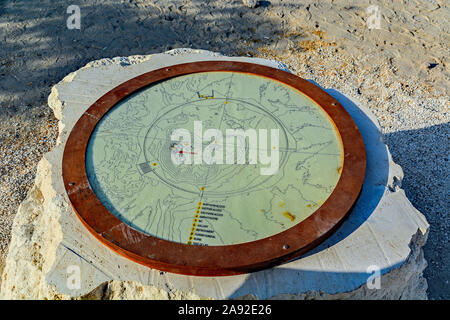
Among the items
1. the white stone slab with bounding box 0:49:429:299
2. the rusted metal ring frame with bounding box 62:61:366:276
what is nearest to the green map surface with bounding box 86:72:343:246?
the rusted metal ring frame with bounding box 62:61:366:276

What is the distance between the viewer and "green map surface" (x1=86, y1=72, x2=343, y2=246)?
3.15 meters

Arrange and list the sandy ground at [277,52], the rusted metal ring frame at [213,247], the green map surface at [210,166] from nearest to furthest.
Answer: the rusted metal ring frame at [213,247]
the green map surface at [210,166]
the sandy ground at [277,52]

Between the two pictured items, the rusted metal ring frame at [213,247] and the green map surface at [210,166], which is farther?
the green map surface at [210,166]

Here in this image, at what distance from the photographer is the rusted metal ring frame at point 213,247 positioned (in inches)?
114

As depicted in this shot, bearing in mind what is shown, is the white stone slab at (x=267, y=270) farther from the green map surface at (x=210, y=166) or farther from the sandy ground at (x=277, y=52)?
the sandy ground at (x=277, y=52)

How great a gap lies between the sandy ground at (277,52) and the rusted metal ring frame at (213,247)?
5.81ft

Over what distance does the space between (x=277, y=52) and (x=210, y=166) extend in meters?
3.71

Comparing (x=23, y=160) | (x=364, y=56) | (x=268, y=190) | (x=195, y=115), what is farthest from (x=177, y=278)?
(x=364, y=56)

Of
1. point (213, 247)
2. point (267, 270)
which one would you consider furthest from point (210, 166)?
point (267, 270)

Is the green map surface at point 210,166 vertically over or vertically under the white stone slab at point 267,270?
over

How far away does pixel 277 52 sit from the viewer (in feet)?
21.9

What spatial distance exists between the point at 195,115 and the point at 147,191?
0.99 m

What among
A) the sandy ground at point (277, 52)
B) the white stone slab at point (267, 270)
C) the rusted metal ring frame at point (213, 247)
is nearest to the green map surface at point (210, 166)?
the rusted metal ring frame at point (213, 247)

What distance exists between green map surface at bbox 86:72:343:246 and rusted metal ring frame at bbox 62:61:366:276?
0.07 meters
